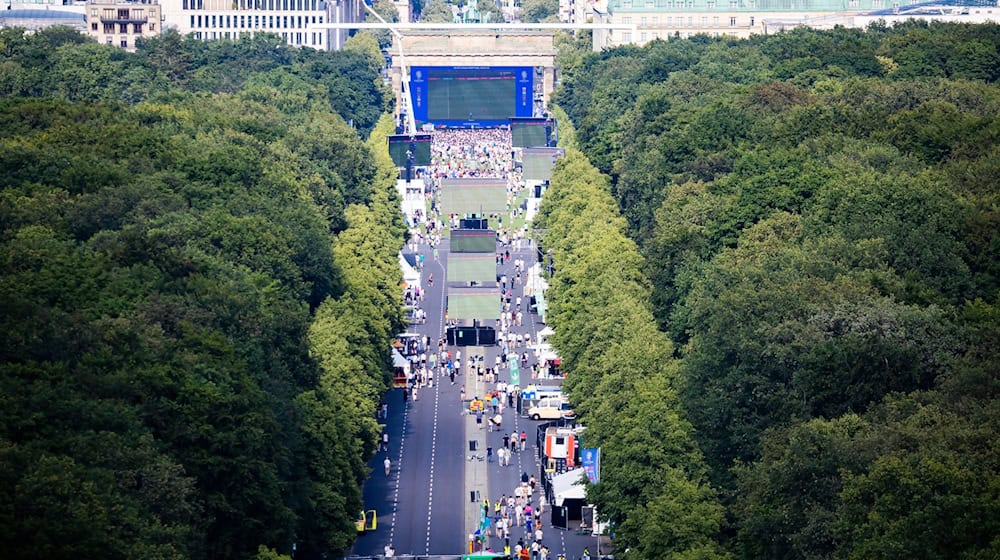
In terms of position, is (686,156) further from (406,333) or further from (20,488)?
(20,488)

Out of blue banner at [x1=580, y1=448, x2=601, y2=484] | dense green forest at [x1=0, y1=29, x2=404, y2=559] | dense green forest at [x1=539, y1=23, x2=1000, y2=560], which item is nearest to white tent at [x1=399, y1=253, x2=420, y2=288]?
dense green forest at [x1=0, y1=29, x2=404, y2=559]

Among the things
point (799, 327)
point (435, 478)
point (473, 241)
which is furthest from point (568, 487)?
point (473, 241)

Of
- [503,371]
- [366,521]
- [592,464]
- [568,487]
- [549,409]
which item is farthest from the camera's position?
[503,371]

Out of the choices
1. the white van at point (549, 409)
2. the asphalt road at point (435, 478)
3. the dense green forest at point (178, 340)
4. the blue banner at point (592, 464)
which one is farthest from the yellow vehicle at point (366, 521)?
the white van at point (549, 409)

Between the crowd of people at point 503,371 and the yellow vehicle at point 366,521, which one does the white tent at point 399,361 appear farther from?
the yellow vehicle at point 366,521

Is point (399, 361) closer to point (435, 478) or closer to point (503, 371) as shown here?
point (503, 371)

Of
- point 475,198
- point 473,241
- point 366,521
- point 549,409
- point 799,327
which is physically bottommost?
point 366,521
